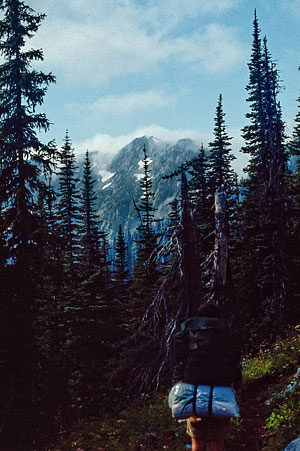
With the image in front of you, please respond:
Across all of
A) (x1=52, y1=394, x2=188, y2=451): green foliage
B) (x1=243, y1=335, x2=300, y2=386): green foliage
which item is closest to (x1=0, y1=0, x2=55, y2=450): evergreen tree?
(x1=52, y1=394, x2=188, y2=451): green foliage

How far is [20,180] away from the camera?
646 inches

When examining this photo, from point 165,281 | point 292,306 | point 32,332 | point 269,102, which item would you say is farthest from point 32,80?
point 269,102

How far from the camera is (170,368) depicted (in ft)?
27.4

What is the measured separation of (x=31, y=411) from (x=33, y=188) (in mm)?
9284

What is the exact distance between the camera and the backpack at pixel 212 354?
16.3 feet

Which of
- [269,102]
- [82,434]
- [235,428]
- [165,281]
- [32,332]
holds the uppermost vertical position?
[269,102]

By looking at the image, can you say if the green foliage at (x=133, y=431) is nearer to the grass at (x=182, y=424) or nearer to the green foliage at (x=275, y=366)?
the grass at (x=182, y=424)

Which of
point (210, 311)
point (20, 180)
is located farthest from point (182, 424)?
point (20, 180)

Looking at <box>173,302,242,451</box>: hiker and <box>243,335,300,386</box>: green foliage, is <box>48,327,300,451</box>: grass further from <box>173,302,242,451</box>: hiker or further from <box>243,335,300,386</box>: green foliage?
<box>173,302,242,451</box>: hiker

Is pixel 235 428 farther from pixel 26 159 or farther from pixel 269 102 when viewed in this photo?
pixel 269 102

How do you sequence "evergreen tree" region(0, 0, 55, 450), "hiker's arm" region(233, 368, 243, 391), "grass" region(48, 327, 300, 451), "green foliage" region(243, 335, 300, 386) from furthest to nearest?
"evergreen tree" region(0, 0, 55, 450) < "green foliage" region(243, 335, 300, 386) < "grass" region(48, 327, 300, 451) < "hiker's arm" region(233, 368, 243, 391)

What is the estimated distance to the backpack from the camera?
16.3 ft

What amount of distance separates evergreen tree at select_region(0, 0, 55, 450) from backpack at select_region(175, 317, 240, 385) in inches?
466

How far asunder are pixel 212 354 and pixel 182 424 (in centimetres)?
566
